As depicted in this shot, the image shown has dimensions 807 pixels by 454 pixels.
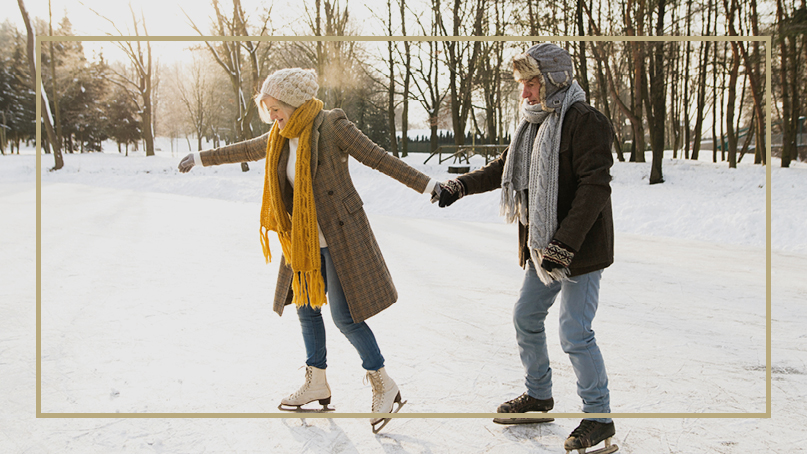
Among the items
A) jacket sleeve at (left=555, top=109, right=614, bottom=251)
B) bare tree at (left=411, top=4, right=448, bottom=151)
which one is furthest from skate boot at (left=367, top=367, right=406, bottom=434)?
bare tree at (left=411, top=4, right=448, bottom=151)

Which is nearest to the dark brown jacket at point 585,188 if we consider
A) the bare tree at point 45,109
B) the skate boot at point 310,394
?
the skate boot at point 310,394

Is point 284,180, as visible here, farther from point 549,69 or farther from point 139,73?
point 139,73

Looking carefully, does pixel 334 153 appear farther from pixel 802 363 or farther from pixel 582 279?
pixel 802 363

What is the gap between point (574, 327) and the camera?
7.25ft

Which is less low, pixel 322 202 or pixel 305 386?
pixel 322 202

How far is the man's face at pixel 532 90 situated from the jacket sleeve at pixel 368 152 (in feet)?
1.83

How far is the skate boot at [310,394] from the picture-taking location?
8.68 ft

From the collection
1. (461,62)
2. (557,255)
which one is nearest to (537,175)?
(557,255)

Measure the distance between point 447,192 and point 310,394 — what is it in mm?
1203

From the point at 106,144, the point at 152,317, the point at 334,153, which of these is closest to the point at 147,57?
the point at 106,144

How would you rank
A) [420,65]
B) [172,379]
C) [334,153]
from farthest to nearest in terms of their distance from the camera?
[420,65]
[172,379]
[334,153]

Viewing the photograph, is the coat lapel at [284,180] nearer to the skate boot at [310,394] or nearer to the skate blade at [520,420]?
the skate boot at [310,394]

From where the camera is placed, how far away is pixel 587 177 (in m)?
2.04

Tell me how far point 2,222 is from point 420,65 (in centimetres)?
643
